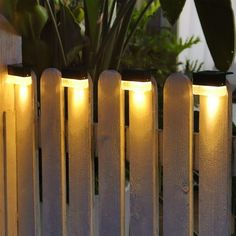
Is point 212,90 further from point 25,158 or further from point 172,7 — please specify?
point 25,158

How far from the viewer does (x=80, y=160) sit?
1.20 meters

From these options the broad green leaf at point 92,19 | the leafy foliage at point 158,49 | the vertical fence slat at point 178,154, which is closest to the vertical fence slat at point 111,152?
the vertical fence slat at point 178,154

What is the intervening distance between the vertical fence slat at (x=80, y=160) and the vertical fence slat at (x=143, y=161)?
0.12 metres

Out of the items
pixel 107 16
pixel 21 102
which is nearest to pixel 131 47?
pixel 107 16

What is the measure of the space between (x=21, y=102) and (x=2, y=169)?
185mm

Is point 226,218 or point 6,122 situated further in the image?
point 6,122

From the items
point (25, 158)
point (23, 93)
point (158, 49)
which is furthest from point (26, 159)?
point (158, 49)

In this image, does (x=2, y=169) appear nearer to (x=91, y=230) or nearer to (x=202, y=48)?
(x=91, y=230)

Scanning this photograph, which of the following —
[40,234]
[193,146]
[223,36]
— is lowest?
[40,234]

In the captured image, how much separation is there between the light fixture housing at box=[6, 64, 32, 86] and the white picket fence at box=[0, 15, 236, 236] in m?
0.01

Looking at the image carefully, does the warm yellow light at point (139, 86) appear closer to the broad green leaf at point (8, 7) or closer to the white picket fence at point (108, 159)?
the white picket fence at point (108, 159)

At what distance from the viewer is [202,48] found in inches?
145

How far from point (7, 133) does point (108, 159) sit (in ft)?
1.03

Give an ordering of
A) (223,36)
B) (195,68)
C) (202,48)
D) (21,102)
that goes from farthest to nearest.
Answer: (202,48) < (195,68) < (21,102) < (223,36)
